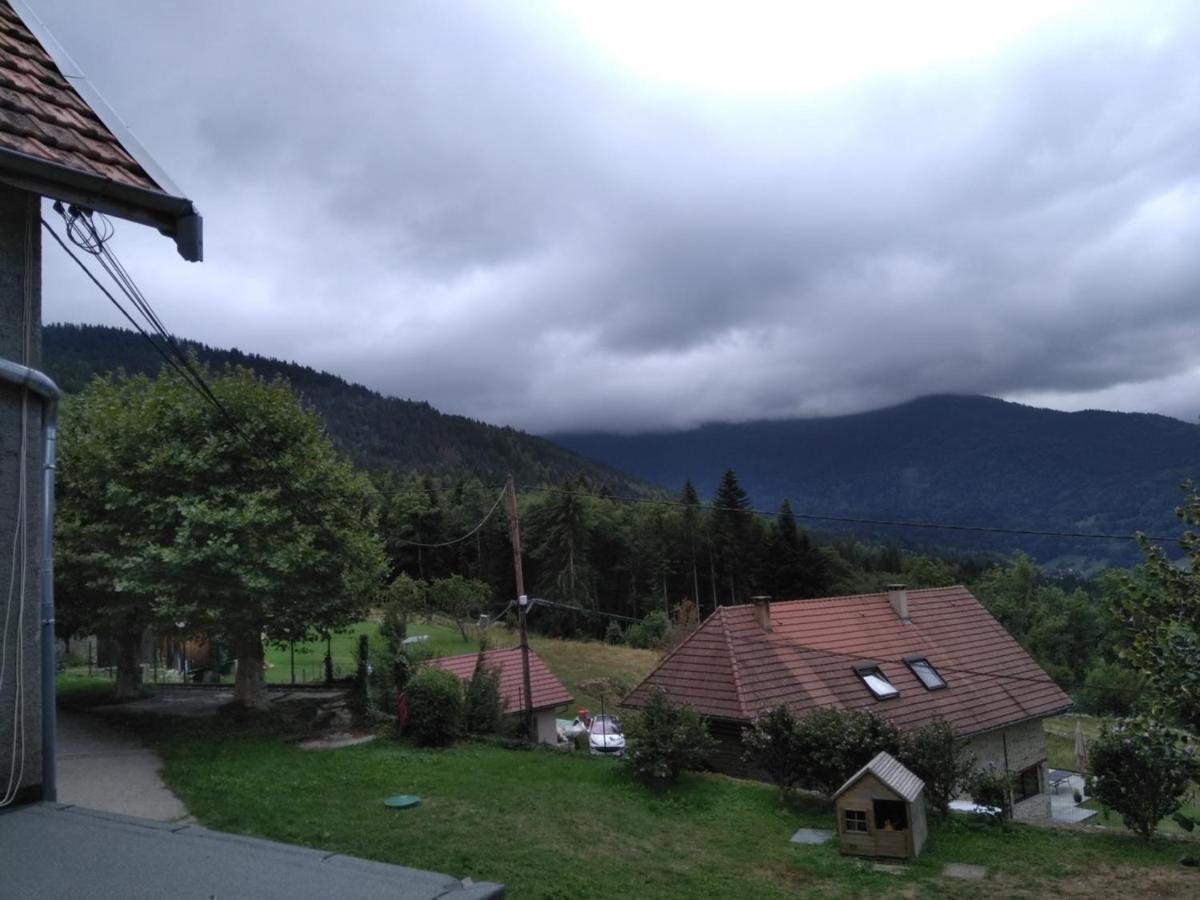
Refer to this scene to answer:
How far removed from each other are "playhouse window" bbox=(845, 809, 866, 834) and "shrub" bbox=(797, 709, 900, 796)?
2.41 m

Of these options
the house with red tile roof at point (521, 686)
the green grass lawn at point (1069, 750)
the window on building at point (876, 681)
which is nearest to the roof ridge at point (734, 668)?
the window on building at point (876, 681)

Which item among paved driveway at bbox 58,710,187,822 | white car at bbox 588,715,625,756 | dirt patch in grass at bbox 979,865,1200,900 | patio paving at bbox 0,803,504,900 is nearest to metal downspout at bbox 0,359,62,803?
patio paving at bbox 0,803,504,900

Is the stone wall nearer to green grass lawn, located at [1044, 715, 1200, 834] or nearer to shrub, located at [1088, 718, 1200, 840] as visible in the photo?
green grass lawn, located at [1044, 715, 1200, 834]

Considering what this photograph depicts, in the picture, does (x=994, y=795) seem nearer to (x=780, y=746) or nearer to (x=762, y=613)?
(x=780, y=746)

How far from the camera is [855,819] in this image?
47.4 ft

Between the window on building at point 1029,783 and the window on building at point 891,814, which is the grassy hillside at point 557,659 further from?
the window on building at point 891,814

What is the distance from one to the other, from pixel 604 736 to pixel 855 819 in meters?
16.6

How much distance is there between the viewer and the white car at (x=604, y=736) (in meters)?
29.5

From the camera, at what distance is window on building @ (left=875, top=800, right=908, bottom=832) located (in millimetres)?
14273

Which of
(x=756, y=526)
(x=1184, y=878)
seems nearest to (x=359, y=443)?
(x=756, y=526)

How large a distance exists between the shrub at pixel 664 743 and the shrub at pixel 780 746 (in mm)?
1212

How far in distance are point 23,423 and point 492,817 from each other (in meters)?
11.3

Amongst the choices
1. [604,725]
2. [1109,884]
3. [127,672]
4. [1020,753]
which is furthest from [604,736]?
[1109,884]

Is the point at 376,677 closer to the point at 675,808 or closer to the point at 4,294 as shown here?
the point at 675,808
